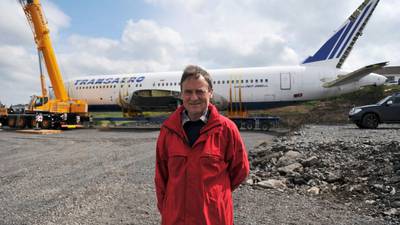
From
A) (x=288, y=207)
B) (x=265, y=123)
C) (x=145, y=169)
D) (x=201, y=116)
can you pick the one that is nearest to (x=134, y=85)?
(x=265, y=123)

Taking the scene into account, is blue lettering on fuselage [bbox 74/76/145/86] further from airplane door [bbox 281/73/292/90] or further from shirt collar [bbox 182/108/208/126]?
shirt collar [bbox 182/108/208/126]

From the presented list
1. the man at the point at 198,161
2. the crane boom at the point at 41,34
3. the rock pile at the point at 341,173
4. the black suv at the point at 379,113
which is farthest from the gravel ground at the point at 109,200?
the crane boom at the point at 41,34

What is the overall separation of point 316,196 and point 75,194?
3624 millimetres

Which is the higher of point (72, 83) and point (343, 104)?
point (72, 83)

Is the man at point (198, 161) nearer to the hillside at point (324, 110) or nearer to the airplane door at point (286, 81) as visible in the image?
the airplane door at point (286, 81)

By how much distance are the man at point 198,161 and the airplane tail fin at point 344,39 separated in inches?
662

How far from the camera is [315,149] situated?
7.79 m

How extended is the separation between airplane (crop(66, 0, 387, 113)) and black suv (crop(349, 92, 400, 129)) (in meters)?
2.40

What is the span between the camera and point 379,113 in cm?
1336

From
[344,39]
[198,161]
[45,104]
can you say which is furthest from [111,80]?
[198,161]

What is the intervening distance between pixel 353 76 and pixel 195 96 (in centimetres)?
1572

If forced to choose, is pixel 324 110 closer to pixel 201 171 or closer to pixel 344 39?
pixel 344 39

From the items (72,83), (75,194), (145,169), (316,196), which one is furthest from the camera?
(72,83)

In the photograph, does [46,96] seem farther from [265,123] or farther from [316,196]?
[316,196]
